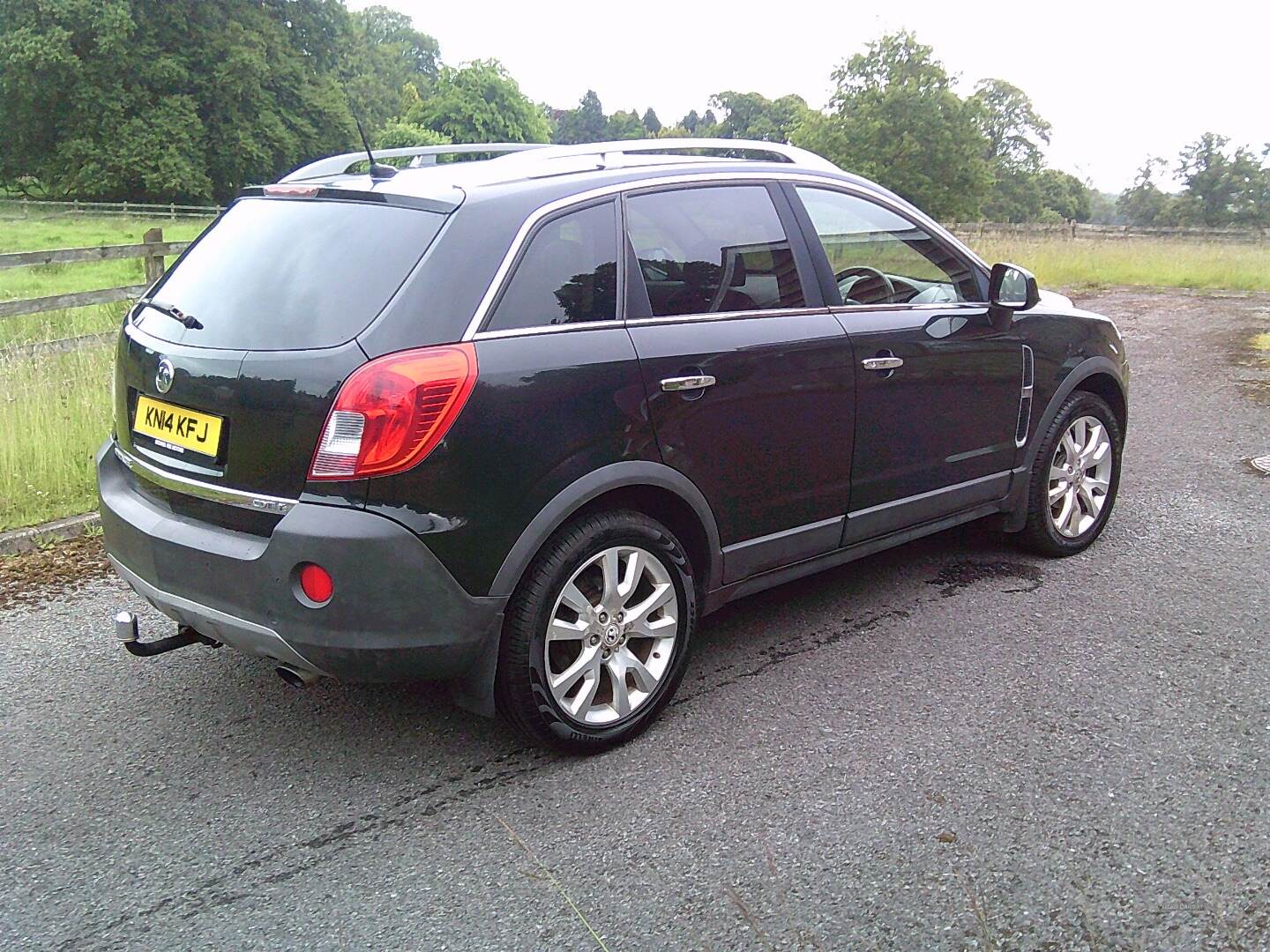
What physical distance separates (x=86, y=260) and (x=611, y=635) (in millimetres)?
9068

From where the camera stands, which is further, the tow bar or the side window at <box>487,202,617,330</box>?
the tow bar

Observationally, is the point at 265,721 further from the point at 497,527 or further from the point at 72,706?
the point at 497,527

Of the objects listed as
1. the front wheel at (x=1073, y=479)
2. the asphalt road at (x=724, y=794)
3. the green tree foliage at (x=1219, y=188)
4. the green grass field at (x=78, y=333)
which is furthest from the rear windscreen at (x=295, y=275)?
the green tree foliage at (x=1219, y=188)

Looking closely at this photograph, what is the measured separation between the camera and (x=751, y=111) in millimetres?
97625

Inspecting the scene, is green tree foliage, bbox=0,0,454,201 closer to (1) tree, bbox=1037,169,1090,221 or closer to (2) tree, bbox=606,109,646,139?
(2) tree, bbox=606,109,646,139

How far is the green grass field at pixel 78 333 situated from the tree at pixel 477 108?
5227 cm

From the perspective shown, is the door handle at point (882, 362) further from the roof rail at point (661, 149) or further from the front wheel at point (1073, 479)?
the front wheel at point (1073, 479)

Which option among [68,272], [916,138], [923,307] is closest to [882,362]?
[923,307]

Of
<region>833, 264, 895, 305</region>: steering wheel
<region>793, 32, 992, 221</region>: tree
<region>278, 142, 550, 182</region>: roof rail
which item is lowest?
<region>833, 264, 895, 305</region>: steering wheel

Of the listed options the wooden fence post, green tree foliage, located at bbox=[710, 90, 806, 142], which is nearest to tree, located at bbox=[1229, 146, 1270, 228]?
green tree foliage, located at bbox=[710, 90, 806, 142]

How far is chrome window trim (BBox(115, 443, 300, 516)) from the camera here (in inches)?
121

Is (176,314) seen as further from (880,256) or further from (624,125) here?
(624,125)

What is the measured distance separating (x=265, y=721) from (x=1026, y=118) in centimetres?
8703

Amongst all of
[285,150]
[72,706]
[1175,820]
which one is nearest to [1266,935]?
[1175,820]
